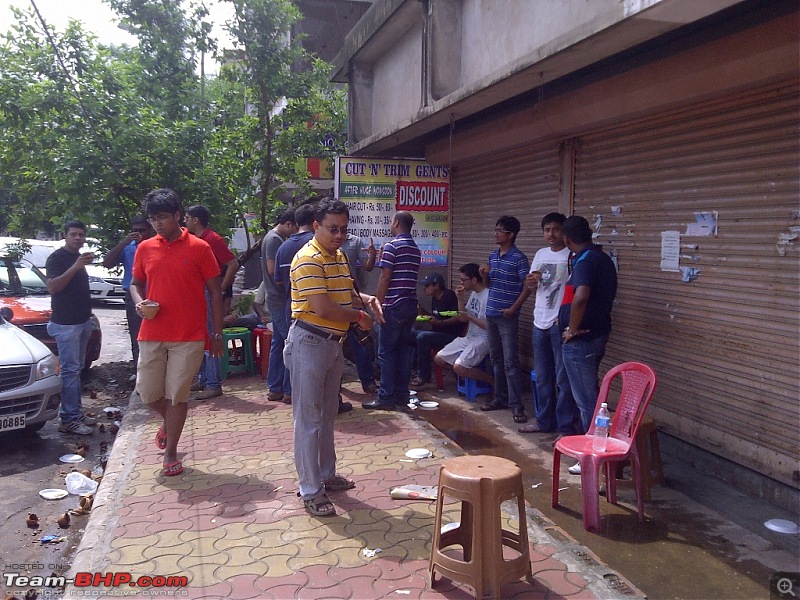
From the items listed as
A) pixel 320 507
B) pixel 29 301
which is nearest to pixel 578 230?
pixel 320 507

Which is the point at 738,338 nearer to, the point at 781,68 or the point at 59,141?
the point at 781,68

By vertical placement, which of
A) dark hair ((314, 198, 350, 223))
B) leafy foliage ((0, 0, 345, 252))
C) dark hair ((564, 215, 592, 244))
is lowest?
dark hair ((564, 215, 592, 244))

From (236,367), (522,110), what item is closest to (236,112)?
(236,367)

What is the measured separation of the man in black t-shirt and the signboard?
307cm

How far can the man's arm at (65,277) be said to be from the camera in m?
A: 6.36

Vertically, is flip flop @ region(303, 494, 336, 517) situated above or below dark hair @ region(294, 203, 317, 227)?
below

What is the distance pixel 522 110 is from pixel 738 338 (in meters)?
3.32

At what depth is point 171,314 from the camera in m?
4.63

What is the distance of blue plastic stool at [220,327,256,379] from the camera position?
812 centimetres

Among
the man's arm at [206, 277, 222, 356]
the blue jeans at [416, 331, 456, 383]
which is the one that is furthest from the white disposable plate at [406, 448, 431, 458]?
the blue jeans at [416, 331, 456, 383]

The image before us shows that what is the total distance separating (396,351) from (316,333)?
2726 mm

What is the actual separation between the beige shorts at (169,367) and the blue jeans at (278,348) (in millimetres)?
2117

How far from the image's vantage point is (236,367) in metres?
8.41

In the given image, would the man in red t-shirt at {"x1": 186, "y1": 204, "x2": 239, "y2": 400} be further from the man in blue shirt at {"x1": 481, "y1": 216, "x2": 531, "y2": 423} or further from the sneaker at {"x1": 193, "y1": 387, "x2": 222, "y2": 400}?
the man in blue shirt at {"x1": 481, "y1": 216, "x2": 531, "y2": 423}
